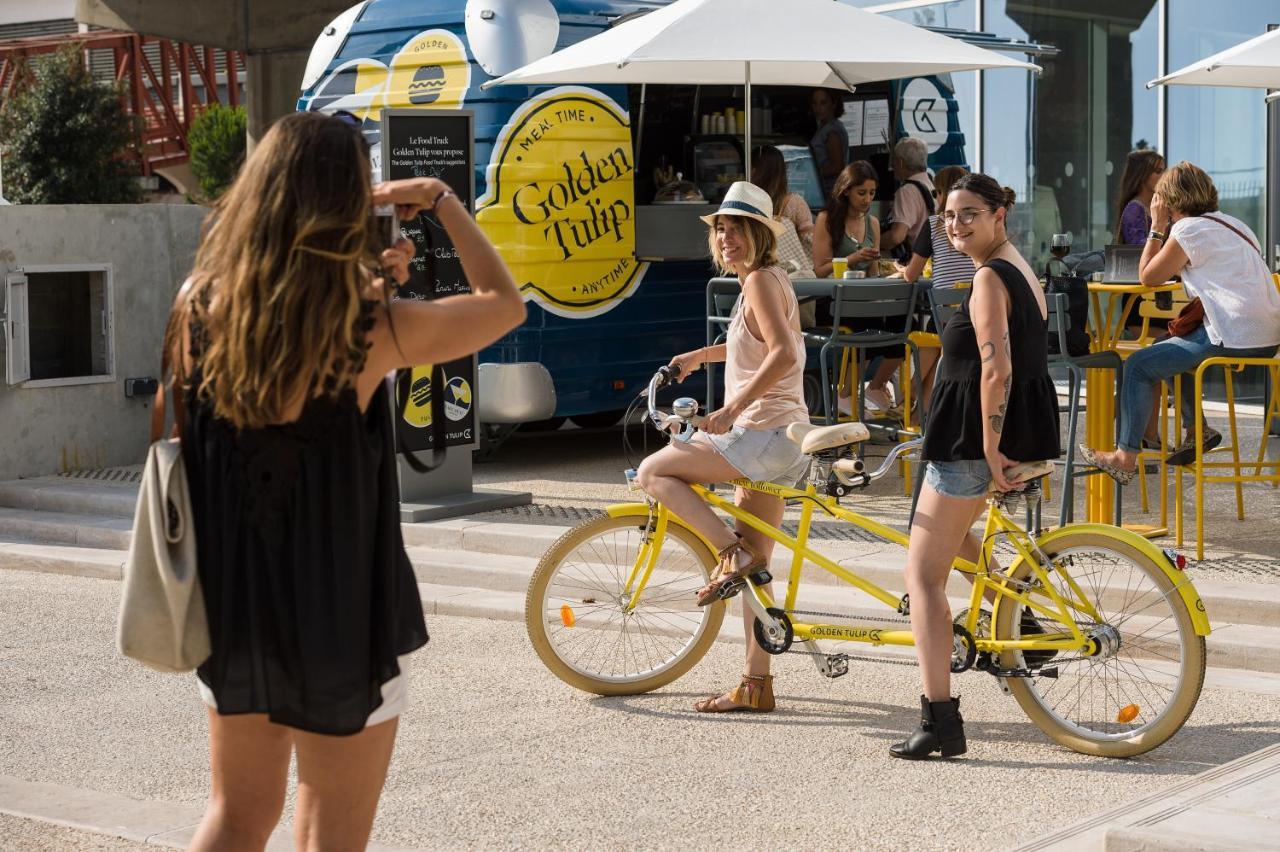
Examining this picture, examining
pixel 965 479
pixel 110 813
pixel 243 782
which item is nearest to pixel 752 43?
pixel 965 479

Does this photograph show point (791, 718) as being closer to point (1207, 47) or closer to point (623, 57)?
point (623, 57)

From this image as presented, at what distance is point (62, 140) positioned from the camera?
36719mm

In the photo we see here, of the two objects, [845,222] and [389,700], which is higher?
[845,222]

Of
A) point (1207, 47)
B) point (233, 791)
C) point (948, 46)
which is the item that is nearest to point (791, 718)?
point (233, 791)

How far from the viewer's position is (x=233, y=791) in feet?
9.63

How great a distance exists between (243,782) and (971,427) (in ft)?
9.29

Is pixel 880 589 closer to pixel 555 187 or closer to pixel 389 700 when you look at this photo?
pixel 389 700

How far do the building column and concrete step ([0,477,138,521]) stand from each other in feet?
56.7

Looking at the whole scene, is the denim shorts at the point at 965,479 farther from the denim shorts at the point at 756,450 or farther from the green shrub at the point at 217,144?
the green shrub at the point at 217,144

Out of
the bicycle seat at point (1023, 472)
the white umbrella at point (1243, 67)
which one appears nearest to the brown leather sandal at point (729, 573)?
the bicycle seat at point (1023, 472)

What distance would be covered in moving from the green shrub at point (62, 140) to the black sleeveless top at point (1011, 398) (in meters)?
33.7

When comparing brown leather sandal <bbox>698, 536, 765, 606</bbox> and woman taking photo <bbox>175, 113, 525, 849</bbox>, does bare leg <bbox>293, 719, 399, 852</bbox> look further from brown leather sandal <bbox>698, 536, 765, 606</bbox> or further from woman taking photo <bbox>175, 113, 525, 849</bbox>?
brown leather sandal <bbox>698, 536, 765, 606</bbox>

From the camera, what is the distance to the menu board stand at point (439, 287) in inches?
348

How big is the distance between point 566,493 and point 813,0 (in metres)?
2.93
